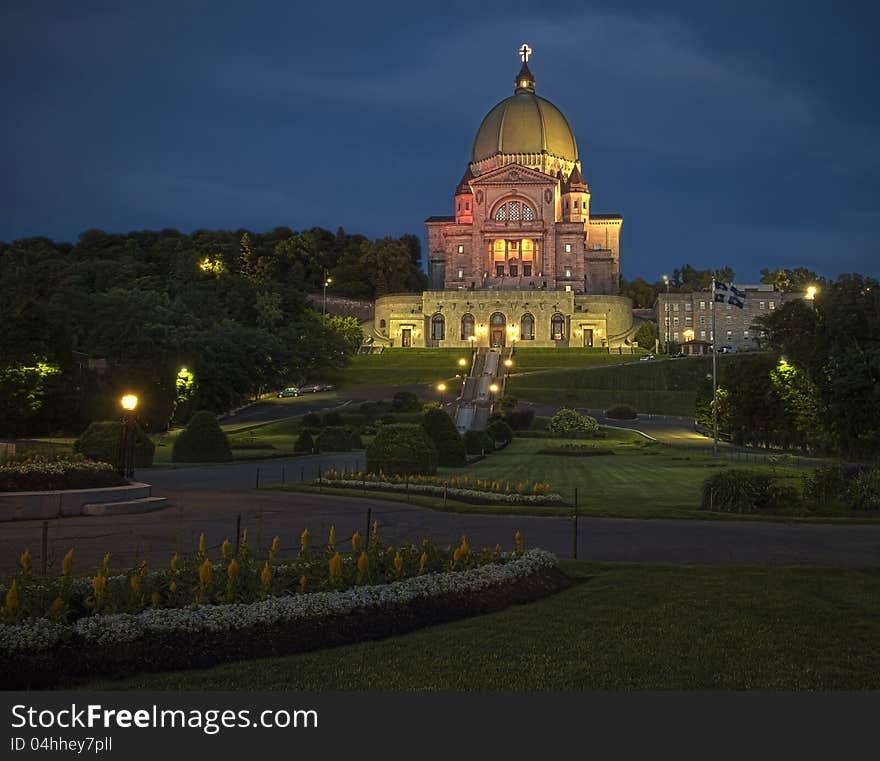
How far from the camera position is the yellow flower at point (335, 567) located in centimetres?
1118

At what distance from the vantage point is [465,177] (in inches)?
5463

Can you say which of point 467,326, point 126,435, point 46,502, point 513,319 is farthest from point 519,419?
point 467,326

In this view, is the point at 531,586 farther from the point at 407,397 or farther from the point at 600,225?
the point at 600,225

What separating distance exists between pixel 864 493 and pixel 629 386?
210 ft

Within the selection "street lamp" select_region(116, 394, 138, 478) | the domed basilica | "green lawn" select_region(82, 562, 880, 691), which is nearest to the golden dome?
the domed basilica

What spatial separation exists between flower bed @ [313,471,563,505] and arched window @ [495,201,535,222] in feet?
348

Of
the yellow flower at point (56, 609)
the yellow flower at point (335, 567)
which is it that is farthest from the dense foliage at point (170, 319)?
the yellow flower at point (56, 609)

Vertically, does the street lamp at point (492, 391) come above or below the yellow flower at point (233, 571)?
above

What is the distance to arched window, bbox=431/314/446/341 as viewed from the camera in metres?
124

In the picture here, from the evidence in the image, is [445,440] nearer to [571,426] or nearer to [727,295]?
[727,295]

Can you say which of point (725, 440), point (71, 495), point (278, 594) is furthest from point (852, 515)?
point (725, 440)

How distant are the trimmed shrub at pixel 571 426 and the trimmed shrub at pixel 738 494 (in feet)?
118

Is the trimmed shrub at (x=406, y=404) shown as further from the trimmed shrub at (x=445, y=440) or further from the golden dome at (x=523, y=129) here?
the golden dome at (x=523, y=129)

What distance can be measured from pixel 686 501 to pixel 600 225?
12553 centimetres
